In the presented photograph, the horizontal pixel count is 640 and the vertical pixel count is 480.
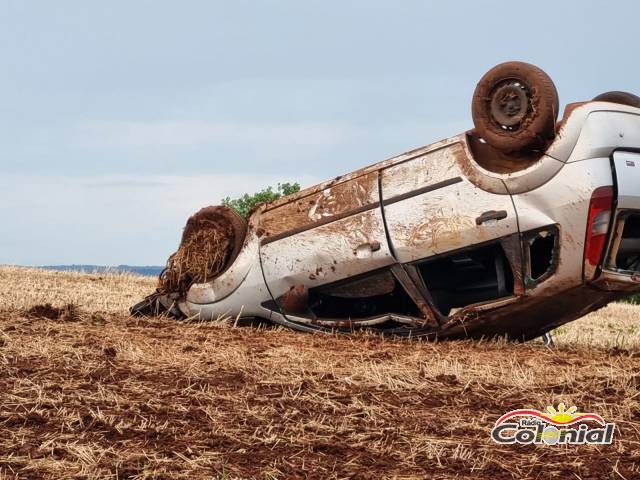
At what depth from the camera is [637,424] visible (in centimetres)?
488

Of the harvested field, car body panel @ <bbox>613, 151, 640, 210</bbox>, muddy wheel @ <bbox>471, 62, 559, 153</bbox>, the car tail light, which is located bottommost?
the harvested field

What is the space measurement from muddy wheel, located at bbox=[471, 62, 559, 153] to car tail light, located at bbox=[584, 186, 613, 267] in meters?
0.67

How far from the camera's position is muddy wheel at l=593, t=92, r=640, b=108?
26.5 ft

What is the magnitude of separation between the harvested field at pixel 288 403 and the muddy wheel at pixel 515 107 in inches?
70.2

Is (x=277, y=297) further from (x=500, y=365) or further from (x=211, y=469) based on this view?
(x=211, y=469)

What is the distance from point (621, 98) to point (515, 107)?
1.22 meters

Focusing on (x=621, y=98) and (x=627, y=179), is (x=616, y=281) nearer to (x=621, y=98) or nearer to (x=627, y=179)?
(x=627, y=179)

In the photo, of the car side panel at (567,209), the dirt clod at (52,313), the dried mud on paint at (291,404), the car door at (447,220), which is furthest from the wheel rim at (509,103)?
the dirt clod at (52,313)

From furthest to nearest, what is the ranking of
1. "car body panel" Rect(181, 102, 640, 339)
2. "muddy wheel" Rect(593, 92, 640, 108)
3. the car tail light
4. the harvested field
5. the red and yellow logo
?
"muddy wheel" Rect(593, 92, 640, 108), "car body panel" Rect(181, 102, 640, 339), the car tail light, the red and yellow logo, the harvested field

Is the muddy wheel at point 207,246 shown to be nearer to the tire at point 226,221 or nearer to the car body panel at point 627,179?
the tire at point 226,221

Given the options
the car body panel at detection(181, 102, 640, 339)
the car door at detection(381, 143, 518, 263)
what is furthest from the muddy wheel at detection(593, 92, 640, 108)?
the car door at detection(381, 143, 518, 263)

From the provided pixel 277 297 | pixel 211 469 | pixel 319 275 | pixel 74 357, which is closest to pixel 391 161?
pixel 319 275

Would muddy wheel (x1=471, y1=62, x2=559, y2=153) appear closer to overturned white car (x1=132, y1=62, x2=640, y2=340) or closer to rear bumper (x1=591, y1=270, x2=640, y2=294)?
overturned white car (x1=132, y1=62, x2=640, y2=340)

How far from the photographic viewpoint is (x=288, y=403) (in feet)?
17.2
